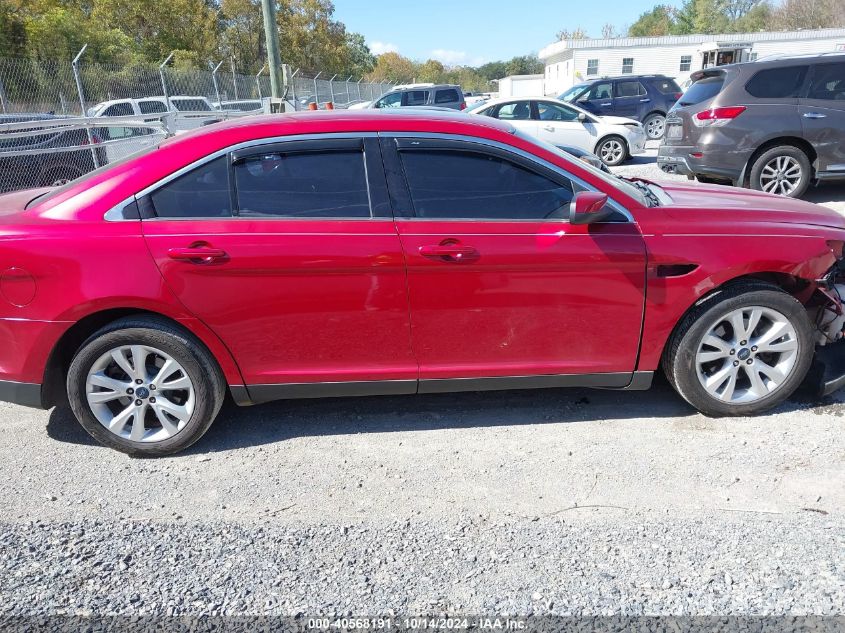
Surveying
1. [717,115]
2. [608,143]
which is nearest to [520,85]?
[608,143]

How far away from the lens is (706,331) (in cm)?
331

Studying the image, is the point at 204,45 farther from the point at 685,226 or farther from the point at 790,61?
the point at 685,226

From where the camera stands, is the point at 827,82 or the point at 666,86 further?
the point at 666,86

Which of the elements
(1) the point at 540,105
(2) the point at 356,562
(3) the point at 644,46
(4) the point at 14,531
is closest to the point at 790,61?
(1) the point at 540,105

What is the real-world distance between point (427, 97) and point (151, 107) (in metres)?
7.80

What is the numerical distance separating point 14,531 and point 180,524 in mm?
734

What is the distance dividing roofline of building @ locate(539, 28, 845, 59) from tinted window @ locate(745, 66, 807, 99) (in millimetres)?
34230

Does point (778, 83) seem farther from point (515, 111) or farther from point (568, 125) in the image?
point (515, 111)

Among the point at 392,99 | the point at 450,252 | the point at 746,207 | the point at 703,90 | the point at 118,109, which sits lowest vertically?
the point at 450,252

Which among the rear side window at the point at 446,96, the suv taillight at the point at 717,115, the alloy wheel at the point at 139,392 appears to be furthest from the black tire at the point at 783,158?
the rear side window at the point at 446,96

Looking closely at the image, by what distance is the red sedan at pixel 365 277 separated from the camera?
306 centimetres

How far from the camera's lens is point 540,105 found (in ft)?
41.5

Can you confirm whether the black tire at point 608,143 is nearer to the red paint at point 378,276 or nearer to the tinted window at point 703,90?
the tinted window at point 703,90

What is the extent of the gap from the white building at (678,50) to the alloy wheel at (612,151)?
2567cm
